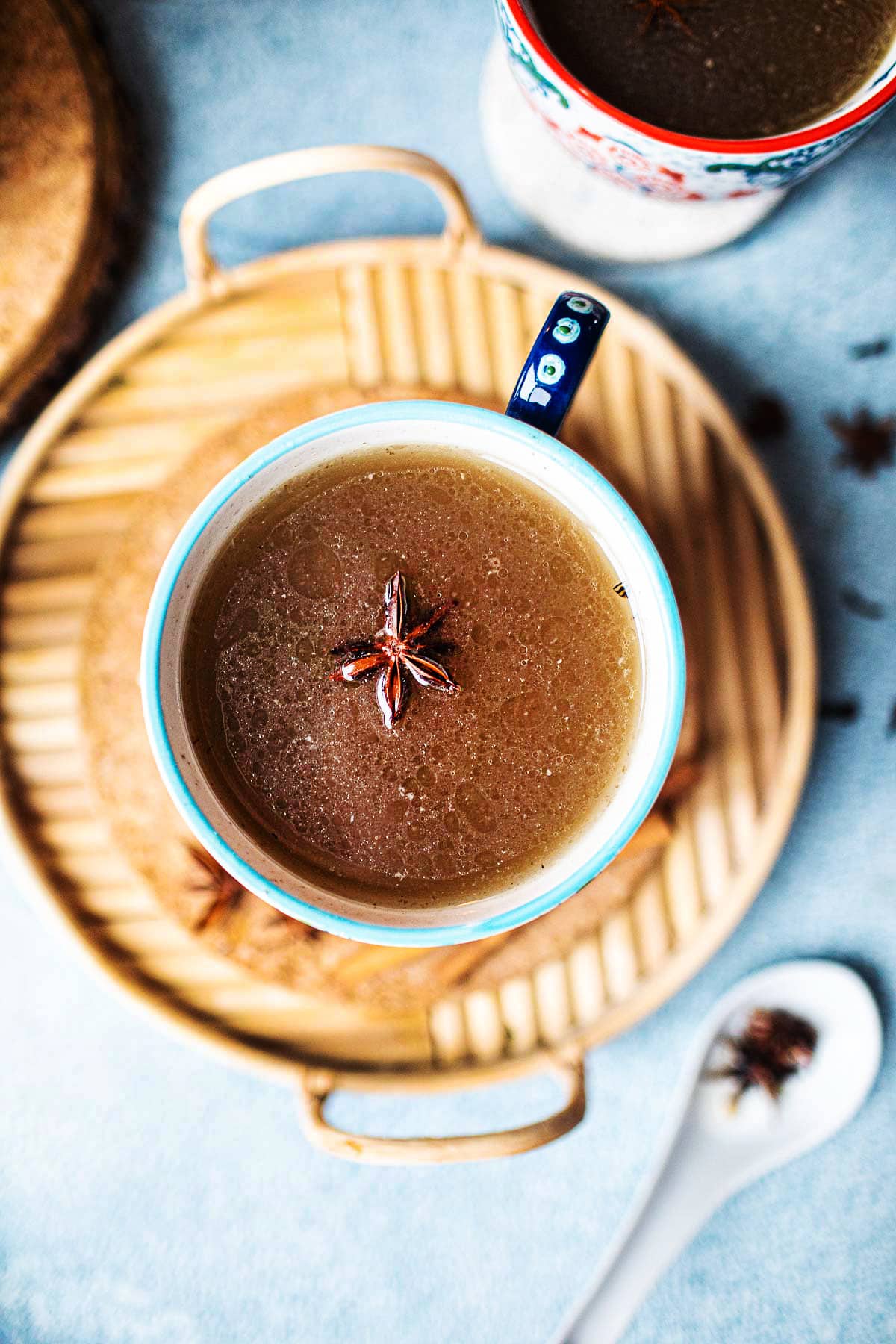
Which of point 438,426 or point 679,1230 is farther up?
point 438,426

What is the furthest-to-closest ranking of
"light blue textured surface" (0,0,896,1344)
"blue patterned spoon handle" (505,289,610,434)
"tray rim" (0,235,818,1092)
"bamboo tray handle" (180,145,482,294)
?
"light blue textured surface" (0,0,896,1344), "tray rim" (0,235,818,1092), "bamboo tray handle" (180,145,482,294), "blue patterned spoon handle" (505,289,610,434)

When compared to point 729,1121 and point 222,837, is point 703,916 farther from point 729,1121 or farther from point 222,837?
point 222,837

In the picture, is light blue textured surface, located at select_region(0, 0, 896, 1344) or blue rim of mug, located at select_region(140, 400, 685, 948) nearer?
blue rim of mug, located at select_region(140, 400, 685, 948)

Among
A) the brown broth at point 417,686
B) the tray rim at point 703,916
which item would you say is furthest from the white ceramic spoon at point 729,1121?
the brown broth at point 417,686

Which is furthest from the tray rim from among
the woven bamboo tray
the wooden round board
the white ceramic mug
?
the white ceramic mug

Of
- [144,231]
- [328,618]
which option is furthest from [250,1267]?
[144,231]

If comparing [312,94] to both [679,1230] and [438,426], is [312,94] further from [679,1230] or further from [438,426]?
[679,1230]

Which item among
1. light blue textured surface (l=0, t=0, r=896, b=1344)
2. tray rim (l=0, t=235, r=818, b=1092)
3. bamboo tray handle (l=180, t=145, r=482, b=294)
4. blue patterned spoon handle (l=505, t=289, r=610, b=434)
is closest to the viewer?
blue patterned spoon handle (l=505, t=289, r=610, b=434)

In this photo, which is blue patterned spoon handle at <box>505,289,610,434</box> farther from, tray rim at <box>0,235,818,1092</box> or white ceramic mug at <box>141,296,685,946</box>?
tray rim at <box>0,235,818,1092</box>
